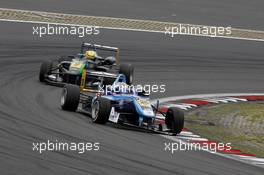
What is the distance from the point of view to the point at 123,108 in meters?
15.6

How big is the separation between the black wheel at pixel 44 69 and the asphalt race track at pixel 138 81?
0.23 metres

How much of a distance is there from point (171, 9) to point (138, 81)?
973cm

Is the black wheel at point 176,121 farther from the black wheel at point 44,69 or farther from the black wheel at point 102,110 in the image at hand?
the black wheel at point 44,69

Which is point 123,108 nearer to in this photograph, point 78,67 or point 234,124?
point 234,124

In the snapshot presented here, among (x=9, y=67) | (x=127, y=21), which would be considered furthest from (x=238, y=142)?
(x=127, y=21)

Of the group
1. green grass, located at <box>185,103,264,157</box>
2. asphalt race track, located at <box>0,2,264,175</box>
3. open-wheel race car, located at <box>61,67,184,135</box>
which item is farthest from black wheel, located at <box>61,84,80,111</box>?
green grass, located at <box>185,103,264,157</box>

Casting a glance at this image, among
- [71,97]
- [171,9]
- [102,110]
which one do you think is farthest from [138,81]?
[171,9]

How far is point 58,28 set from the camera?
84.6 ft

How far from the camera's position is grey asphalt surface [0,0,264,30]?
28.4m

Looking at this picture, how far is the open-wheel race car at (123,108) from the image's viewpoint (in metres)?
15.3

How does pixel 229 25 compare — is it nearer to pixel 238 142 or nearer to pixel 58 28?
pixel 58 28

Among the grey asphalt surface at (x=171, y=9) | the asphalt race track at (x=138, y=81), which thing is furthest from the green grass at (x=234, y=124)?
the grey asphalt surface at (x=171, y=9)

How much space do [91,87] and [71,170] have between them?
24.1 feet

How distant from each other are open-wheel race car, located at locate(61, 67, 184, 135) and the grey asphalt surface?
471 inches
